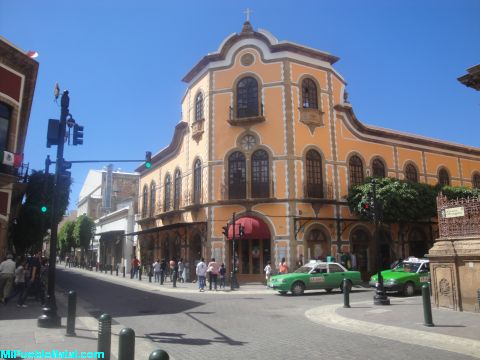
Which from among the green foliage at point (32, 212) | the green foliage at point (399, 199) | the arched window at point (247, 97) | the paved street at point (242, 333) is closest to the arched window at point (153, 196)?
the green foliage at point (32, 212)

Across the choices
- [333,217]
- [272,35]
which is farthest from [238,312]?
[272,35]

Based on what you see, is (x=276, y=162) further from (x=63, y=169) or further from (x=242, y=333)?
(x=242, y=333)

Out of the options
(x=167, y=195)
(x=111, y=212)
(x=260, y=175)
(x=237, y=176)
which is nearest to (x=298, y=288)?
(x=260, y=175)

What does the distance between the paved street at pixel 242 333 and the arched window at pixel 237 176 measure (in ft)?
37.4

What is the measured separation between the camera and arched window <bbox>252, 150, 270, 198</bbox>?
2658 cm

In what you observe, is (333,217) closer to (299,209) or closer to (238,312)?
(299,209)

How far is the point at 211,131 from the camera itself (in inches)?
1106

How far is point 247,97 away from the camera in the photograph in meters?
28.2

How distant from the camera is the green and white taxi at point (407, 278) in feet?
61.1

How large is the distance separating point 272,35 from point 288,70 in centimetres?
290

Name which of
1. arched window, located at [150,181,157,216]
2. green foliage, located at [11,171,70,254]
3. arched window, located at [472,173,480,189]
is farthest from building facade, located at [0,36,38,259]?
arched window, located at [472,173,480,189]

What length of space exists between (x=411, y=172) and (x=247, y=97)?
47.3 feet

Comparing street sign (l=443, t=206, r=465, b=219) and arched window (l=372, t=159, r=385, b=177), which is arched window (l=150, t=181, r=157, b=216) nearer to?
arched window (l=372, t=159, r=385, b=177)

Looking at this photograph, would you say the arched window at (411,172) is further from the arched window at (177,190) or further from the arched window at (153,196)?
the arched window at (153,196)
